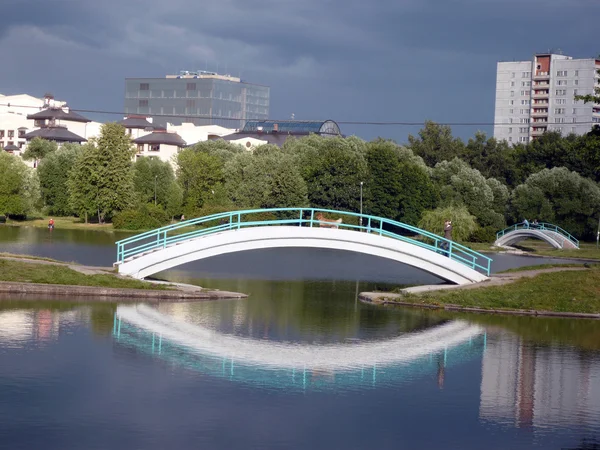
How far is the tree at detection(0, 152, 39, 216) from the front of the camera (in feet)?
265

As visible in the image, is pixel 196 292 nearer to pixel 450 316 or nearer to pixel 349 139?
pixel 450 316

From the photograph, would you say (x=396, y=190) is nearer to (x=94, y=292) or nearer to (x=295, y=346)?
(x=94, y=292)

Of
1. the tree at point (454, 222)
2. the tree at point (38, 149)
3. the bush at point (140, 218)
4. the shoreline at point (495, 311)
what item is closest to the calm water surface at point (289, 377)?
the shoreline at point (495, 311)

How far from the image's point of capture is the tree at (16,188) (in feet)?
265

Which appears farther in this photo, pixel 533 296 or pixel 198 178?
pixel 198 178

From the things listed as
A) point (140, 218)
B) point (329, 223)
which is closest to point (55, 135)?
point (140, 218)

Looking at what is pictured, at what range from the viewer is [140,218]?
265ft

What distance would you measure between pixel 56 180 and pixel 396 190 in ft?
105

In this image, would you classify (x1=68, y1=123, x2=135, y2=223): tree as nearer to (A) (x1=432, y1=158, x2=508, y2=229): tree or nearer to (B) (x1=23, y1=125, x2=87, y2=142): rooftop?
(A) (x1=432, y1=158, x2=508, y2=229): tree

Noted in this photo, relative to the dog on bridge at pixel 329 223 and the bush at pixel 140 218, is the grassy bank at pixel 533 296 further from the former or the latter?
the bush at pixel 140 218

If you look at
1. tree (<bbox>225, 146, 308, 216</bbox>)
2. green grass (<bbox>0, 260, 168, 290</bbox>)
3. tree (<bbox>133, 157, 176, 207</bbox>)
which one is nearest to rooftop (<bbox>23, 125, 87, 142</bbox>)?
tree (<bbox>133, 157, 176, 207</bbox>)

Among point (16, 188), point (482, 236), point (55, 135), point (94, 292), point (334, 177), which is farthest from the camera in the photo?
point (55, 135)

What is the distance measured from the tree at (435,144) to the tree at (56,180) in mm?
46744

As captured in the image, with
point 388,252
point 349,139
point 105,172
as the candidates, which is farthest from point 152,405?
point 349,139
